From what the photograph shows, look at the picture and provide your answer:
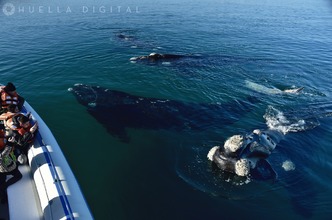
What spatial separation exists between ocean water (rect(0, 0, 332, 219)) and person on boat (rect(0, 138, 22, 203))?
2658 millimetres

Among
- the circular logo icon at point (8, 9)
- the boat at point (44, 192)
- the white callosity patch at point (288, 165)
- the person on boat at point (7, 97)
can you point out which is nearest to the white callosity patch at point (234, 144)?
the white callosity patch at point (288, 165)

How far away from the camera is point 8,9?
151ft

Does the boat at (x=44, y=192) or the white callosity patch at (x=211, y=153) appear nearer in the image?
the boat at (x=44, y=192)

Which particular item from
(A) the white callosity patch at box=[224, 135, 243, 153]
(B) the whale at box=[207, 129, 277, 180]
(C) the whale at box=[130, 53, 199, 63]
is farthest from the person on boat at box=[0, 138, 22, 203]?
(C) the whale at box=[130, 53, 199, 63]

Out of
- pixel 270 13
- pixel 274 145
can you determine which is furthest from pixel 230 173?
pixel 270 13

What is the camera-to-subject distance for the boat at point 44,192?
8272 mm

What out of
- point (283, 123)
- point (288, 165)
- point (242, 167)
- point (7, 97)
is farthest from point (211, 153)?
point (7, 97)

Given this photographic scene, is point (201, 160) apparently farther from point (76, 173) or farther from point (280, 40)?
point (280, 40)

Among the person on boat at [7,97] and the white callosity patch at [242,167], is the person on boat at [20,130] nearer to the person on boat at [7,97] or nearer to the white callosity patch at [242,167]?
the person on boat at [7,97]

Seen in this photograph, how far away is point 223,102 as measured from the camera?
60.6 feet

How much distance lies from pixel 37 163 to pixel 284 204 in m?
9.10

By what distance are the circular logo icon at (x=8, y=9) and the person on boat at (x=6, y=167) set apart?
135 ft

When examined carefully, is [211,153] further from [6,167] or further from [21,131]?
[6,167]

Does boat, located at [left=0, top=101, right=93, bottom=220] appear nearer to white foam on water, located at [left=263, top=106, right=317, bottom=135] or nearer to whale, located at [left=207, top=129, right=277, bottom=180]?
whale, located at [left=207, top=129, right=277, bottom=180]
